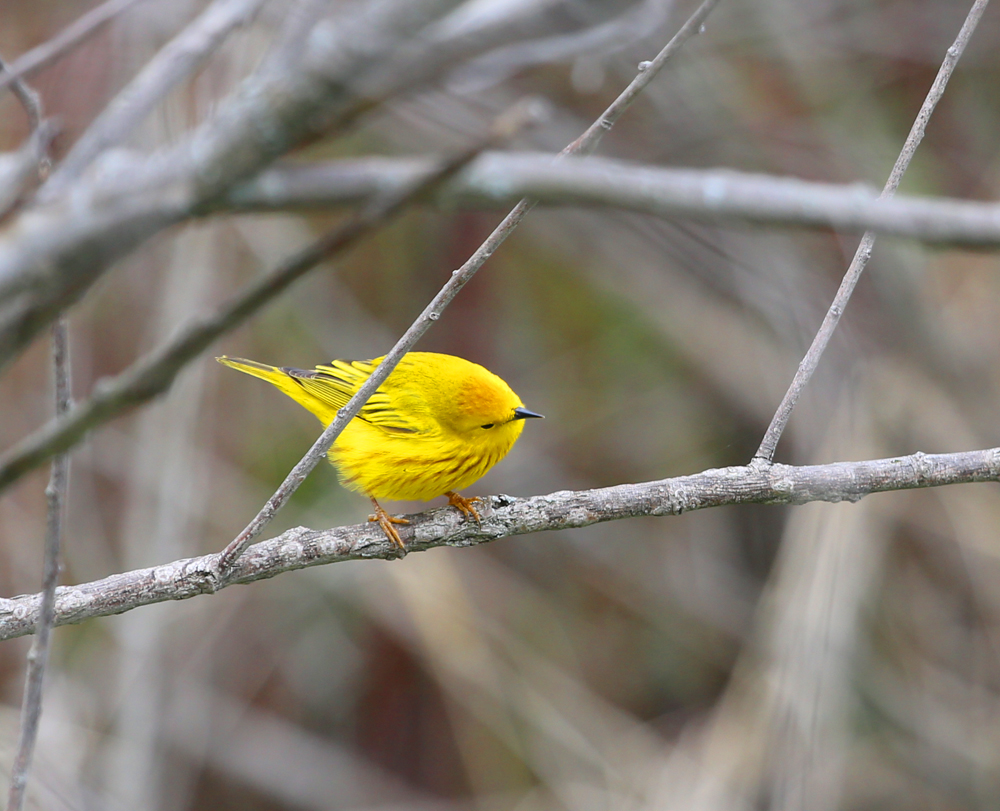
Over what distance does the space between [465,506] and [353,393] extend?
95 centimetres

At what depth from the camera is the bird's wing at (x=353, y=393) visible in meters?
3.85

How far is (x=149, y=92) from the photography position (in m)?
1.37

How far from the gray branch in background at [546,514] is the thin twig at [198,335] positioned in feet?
5.36

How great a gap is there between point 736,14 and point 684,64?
1.07 m

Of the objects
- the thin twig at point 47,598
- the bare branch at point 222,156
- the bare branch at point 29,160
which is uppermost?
the bare branch at point 29,160

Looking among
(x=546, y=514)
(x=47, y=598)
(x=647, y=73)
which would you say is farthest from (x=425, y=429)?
(x=47, y=598)

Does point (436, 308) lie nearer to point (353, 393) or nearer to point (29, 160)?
point (29, 160)

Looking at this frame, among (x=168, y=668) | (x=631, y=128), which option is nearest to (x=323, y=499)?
(x=168, y=668)

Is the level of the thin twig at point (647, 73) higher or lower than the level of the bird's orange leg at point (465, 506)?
higher

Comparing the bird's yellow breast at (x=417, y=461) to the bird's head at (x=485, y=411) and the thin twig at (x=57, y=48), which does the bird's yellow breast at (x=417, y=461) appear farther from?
the thin twig at (x=57, y=48)

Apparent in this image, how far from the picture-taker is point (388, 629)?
6234mm

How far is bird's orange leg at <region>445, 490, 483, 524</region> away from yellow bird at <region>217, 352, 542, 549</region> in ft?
0.05

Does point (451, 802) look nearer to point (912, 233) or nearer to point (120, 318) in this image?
point (120, 318)

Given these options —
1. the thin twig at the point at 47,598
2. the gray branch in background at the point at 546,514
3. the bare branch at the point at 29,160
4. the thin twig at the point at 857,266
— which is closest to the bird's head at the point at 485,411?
the gray branch in background at the point at 546,514
